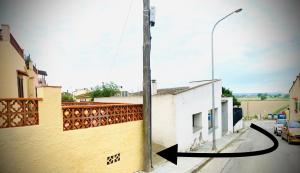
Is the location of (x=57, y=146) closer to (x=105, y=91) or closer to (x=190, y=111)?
(x=190, y=111)

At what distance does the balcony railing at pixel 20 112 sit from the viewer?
18.8 feet

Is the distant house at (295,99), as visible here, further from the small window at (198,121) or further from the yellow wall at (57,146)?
the yellow wall at (57,146)

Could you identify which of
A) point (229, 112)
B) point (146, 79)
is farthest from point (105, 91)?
point (146, 79)

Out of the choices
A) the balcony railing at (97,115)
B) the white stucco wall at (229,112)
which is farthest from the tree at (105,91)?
the balcony railing at (97,115)

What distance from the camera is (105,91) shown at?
40.5 m

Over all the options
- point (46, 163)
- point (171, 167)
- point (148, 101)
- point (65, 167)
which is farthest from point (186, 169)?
point (46, 163)

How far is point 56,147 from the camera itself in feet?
22.2

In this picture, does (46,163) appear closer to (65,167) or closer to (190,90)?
(65,167)

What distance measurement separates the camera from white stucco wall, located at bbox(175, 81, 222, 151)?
43.1 feet

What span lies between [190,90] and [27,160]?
10.6 m

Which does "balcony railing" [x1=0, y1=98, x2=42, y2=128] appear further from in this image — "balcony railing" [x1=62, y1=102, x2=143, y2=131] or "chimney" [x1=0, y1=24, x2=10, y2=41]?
"chimney" [x1=0, y1=24, x2=10, y2=41]

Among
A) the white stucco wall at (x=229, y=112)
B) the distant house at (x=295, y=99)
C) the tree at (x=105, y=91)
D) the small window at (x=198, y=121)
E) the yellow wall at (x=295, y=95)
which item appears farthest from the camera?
the tree at (x=105, y=91)

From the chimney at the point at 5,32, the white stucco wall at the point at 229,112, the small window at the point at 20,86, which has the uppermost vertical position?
the chimney at the point at 5,32

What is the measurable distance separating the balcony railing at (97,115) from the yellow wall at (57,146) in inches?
7.9
